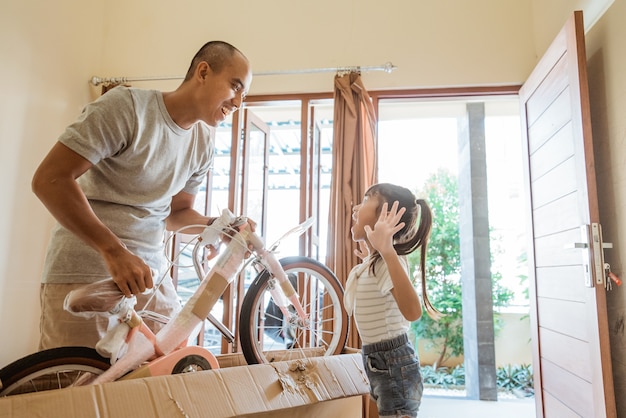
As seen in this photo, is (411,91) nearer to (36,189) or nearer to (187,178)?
(187,178)

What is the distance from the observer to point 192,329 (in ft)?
4.01

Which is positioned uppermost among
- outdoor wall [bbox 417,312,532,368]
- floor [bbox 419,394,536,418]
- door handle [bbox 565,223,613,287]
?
door handle [bbox 565,223,613,287]

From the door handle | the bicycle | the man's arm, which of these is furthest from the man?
the door handle

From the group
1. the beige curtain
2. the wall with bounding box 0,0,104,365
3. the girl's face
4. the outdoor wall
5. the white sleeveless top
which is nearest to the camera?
the white sleeveless top

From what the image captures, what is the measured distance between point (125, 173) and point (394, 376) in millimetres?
962

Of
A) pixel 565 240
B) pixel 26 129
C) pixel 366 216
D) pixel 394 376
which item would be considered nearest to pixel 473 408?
pixel 565 240

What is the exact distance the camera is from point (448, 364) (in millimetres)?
4852

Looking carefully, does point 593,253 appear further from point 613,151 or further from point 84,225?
point 84,225

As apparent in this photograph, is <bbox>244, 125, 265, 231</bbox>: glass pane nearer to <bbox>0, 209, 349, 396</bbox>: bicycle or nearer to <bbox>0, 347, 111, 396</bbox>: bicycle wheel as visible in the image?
<bbox>0, 209, 349, 396</bbox>: bicycle

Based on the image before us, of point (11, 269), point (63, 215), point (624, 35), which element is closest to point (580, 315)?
point (624, 35)

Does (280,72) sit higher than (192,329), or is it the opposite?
(280,72)

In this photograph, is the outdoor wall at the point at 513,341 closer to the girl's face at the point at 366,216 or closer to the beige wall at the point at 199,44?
the beige wall at the point at 199,44

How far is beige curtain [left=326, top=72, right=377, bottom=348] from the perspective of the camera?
2.39 meters

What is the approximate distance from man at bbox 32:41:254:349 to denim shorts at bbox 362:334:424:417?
2.20ft
